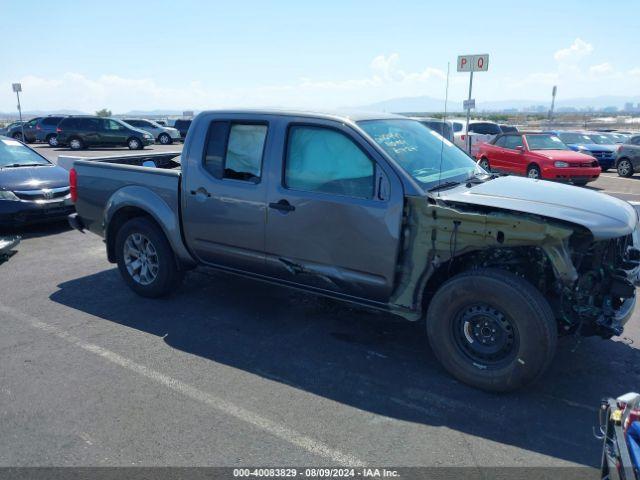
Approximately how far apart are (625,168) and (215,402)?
57.8 ft

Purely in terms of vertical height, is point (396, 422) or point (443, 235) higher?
point (443, 235)

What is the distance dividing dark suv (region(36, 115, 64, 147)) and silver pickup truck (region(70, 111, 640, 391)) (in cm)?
2530

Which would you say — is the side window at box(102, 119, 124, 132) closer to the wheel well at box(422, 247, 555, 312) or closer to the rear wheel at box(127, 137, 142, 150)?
the rear wheel at box(127, 137, 142, 150)

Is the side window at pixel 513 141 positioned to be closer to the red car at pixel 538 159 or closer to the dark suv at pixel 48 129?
the red car at pixel 538 159

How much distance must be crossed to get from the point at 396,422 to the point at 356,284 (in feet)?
3.79

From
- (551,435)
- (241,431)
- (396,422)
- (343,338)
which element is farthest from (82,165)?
(551,435)

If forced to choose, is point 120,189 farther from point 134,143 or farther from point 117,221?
point 134,143

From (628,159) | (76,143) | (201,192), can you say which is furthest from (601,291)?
(76,143)

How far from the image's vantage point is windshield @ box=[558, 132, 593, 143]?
805 inches

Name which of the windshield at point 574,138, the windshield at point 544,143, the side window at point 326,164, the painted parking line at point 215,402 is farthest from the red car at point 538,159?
the painted parking line at point 215,402

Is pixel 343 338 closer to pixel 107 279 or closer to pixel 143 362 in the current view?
pixel 143 362

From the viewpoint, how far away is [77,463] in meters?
2.98

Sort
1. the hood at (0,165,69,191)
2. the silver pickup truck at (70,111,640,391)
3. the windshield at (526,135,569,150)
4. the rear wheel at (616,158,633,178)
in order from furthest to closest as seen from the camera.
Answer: the rear wheel at (616,158,633,178) < the windshield at (526,135,569,150) < the hood at (0,165,69,191) < the silver pickup truck at (70,111,640,391)

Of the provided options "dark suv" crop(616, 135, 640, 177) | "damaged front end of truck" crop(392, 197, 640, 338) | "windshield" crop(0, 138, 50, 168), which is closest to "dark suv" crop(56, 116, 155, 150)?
"windshield" crop(0, 138, 50, 168)
